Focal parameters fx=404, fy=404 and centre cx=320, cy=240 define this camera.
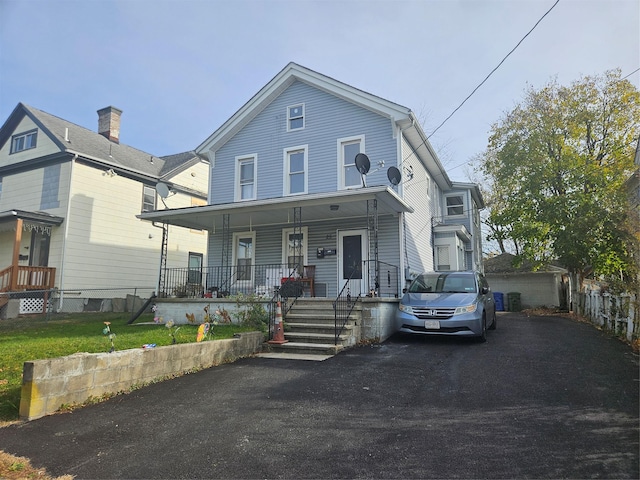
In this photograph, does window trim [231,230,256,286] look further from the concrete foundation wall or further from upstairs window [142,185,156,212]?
upstairs window [142,185,156,212]

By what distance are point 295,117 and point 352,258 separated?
18.7ft

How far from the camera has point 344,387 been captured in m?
5.67

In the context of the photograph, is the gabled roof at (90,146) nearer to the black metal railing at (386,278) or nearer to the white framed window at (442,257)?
the black metal railing at (386,278)

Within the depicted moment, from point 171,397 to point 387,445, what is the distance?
10.4 feet

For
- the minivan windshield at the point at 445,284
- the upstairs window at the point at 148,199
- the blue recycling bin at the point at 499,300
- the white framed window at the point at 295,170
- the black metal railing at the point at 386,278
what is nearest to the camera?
the minivan windshield at the point at 445,284

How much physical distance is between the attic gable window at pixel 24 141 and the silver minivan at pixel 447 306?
61.7 ft

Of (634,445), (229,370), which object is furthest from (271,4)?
(634,445)

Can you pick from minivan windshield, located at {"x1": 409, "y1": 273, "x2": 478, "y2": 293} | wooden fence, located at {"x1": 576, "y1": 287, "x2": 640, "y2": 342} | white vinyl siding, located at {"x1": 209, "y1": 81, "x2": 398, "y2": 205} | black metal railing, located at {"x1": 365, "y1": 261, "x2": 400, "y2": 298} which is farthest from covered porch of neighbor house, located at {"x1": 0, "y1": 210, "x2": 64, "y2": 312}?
wooden fence, located at {"x1": 576, "y1": 287, "x2": 640, "y2": 342}

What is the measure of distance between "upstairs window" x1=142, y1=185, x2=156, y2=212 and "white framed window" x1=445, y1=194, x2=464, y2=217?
14.7 metres

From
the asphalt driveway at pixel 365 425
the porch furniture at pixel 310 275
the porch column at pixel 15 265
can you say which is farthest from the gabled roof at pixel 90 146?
the asphalt driveway at pixel 365 425

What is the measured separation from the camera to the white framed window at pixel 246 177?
1509 cm

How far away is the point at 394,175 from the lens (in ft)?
40.3

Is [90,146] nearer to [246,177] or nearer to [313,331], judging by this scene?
[246,177]

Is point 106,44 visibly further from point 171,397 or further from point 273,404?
point 273,404
